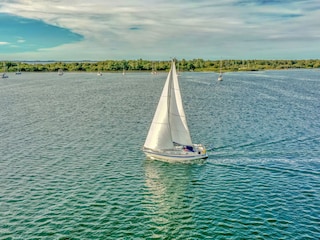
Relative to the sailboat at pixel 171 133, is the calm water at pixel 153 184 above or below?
below

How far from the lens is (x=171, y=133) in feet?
179

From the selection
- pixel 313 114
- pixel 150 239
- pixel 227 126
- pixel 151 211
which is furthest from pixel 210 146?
pixel 313 114

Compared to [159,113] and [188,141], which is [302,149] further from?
[159,113]

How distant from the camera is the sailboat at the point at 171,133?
171 ft

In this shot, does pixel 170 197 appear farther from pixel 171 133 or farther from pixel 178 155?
pixel 171 133

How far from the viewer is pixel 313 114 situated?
91.8m

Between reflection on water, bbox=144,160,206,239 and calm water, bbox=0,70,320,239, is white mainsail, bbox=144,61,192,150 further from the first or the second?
calm water, bbox=0,70,320,239

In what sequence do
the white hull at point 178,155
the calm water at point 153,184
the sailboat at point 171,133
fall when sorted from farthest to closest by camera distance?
the sailboat at point 171,133, the white hull at point 178,155, the calm water at point 153,184

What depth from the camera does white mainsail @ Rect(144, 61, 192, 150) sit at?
52500 millimetres

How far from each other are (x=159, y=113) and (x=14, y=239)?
28140 millimetres

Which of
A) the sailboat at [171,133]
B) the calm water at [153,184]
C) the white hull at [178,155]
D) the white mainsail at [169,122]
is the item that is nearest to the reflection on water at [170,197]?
the calm water at [153,184]

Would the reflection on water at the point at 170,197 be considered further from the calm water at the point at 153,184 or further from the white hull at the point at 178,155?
the white hull at the point at 178,155

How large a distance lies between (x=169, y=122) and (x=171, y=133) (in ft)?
6.64

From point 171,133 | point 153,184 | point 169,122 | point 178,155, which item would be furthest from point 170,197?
point 169,122
